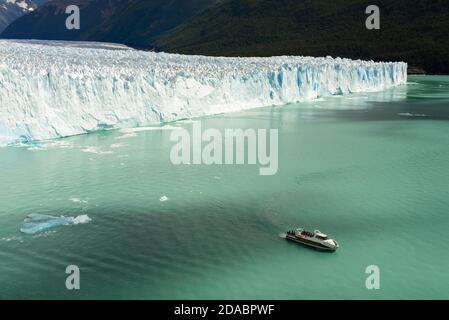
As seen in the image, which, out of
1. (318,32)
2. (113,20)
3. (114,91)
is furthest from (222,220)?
(113,20)

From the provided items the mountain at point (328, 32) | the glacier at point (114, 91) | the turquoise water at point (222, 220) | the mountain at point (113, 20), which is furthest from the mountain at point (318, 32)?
the turquoise water at point (222, 220)

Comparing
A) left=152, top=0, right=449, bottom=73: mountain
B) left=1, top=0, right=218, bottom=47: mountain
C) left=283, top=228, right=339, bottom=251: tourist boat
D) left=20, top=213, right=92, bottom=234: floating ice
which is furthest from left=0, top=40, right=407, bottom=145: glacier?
left=1, top=0, right=218, bottom=47: mountain

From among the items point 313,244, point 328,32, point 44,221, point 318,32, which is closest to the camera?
point 313,244

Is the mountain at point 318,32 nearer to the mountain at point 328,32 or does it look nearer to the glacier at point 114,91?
the mountain at point 328,32

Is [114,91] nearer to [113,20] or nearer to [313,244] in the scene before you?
[313,244]

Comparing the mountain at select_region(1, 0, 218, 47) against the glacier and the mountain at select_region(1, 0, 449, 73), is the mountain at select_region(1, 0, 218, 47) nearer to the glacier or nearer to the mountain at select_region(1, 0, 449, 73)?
the mountain at select_region(1, 0, 449, 73)

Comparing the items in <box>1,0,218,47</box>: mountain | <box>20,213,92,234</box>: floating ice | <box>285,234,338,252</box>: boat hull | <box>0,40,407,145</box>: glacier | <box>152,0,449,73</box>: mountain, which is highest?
<box>1,0,218,47</box>: mountain

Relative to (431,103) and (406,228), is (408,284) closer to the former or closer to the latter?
(406,228)
